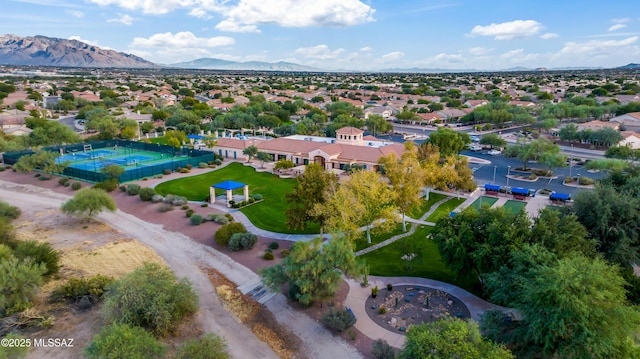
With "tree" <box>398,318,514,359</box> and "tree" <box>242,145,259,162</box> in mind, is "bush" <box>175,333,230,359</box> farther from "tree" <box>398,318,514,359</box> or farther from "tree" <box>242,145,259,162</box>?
"tree" <box>242,145,259,162</box>

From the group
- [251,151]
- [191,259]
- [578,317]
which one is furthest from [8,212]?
[578,317]

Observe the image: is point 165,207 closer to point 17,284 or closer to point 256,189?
point 256,189

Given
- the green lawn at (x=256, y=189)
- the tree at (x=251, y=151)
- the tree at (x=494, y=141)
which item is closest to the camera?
the green lawn at (x=256, y=189)

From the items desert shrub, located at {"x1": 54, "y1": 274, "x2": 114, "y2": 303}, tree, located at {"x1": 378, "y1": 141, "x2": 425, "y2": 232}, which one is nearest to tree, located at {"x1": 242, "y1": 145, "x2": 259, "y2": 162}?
tree, located at {"x1": 378, "y1": 141, "x2": 425, "y2": 232}

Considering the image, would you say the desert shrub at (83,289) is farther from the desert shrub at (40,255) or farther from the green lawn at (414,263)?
the green lawn at (414,263)

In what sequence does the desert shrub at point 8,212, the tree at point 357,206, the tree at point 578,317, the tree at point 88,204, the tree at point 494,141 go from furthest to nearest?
1. the tree at point 494,141
2. the desert shrub at point 8,212
3. the tree at point 88,204
4. the tree at point 357,206
5. the tree at point 578,317

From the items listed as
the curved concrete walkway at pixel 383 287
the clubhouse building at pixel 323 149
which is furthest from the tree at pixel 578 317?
the clubhouse building at pixel 323 149

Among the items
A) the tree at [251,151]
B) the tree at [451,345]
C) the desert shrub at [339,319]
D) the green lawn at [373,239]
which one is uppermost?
the tree at [451,345]
